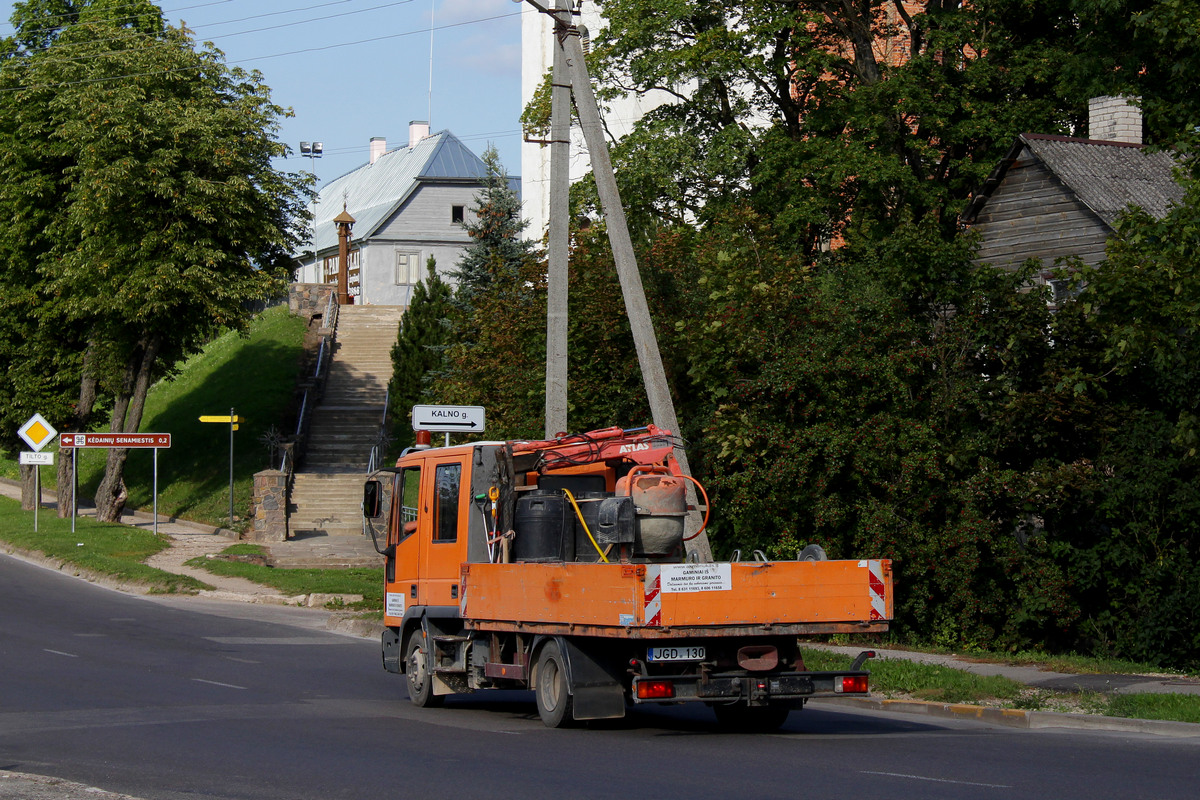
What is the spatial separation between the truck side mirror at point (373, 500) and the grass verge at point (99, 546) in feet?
41.7

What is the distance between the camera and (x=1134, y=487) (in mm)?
17375

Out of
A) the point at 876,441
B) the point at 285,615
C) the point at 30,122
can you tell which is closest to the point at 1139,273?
the point at 876,441

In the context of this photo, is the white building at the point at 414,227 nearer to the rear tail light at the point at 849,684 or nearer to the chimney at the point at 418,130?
the chimney at the point at 418,130

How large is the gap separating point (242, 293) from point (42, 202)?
26.6 ft

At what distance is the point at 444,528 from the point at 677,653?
140 inches

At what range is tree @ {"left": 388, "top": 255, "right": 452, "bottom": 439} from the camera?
145 ft

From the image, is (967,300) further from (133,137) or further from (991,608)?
(133,137)

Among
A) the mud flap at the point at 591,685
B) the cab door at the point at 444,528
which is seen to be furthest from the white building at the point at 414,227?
the mud flap at the point at 591,685

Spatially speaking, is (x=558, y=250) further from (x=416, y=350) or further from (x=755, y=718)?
(x=416, y=350)

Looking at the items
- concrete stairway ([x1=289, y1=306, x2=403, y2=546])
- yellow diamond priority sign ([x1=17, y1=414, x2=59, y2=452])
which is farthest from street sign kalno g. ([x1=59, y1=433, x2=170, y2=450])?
concrete stairway ([x1=289, y1=306, x2=403, y2=546])

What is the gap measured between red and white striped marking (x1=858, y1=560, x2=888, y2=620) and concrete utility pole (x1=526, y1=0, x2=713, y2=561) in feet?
16.0

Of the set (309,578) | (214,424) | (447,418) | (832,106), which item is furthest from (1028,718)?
(214,424)

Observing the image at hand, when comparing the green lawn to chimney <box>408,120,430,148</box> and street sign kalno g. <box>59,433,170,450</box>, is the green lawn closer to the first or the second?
street sign kalno g. <box>59,433,170,450</box>

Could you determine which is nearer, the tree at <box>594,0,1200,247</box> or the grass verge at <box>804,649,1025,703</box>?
the grass verge at <box>804,649,1025,703</box>
